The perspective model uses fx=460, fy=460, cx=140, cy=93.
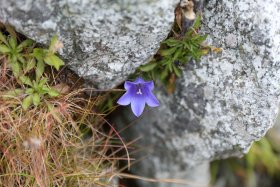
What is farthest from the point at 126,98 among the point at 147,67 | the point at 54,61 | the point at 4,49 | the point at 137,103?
the point at 4,49

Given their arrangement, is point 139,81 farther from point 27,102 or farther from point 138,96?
point 27,102

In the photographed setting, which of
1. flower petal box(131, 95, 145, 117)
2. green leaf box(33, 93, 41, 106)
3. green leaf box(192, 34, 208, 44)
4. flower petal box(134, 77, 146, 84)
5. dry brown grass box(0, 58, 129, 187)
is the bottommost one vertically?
dry brown grass box(0, 58, 129, 187)

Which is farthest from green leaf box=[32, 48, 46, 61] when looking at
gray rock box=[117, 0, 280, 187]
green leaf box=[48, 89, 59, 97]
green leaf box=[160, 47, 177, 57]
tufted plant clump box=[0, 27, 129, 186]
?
gray rock box=[117, 0, 280, 187]

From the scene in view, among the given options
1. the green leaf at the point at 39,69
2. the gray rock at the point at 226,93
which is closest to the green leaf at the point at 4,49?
the green leaf at the point at 39,69

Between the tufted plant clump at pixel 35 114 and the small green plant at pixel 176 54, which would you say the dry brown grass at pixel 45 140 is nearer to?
the tufted plant clump at pixel 35 114

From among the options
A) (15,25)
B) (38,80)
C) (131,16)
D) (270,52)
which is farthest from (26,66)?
(270,52)

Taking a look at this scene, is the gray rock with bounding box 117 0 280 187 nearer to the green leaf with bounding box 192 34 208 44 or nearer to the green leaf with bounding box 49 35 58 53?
the green leaf with bounding box 192 34 208 44

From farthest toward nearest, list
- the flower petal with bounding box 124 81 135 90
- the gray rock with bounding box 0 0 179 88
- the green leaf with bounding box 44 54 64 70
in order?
1. the flower petal with bounding box 124 81 135 90
2. the green leaf with bounding box 44 54 64 70
3. the gray rock with bounding box 0 0 179 88
